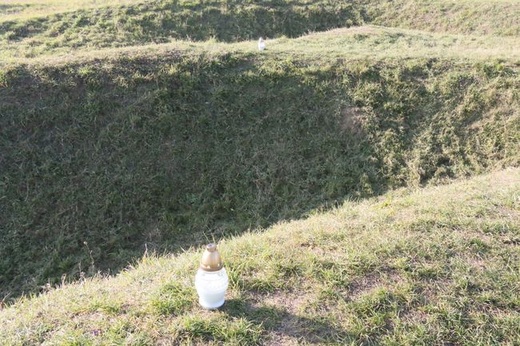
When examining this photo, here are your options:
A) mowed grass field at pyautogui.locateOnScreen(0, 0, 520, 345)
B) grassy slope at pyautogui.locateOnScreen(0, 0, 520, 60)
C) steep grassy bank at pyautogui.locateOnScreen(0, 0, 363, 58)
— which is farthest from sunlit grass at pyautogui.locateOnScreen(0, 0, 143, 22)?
mowed grass field at pyautogui.locateOnScreen(0, 0, 520, 345)

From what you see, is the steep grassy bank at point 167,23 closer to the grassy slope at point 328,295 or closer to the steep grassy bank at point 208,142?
the steep grassy bank at point 208,142

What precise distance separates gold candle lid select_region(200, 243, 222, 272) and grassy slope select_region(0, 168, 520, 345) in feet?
1.38

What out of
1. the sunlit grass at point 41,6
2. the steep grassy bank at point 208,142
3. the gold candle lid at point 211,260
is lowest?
the steep grassy bank at point 208,142

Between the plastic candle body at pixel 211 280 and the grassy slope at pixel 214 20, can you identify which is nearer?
the plastic candle body at pixel 211 280

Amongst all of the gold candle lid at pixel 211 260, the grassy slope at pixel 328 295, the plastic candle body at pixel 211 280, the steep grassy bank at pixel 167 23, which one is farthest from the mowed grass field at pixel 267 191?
the steep grassy bank at pixel 167 23

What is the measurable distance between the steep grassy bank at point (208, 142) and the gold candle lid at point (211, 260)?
11.3 ft

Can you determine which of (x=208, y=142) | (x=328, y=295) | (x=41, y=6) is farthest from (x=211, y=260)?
(x=41, y=6)

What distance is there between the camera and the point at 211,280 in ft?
11.3

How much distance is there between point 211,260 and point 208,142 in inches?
196

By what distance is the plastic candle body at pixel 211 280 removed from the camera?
3379mm

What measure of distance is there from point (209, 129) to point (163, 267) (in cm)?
424

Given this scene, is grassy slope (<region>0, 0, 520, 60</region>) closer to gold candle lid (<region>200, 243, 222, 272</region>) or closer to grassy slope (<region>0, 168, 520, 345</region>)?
grassy slope (<region>0, 168, 520, 345</region>)

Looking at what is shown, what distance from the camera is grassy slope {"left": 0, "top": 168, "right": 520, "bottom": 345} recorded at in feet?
11.2

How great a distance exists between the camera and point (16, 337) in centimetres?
347
